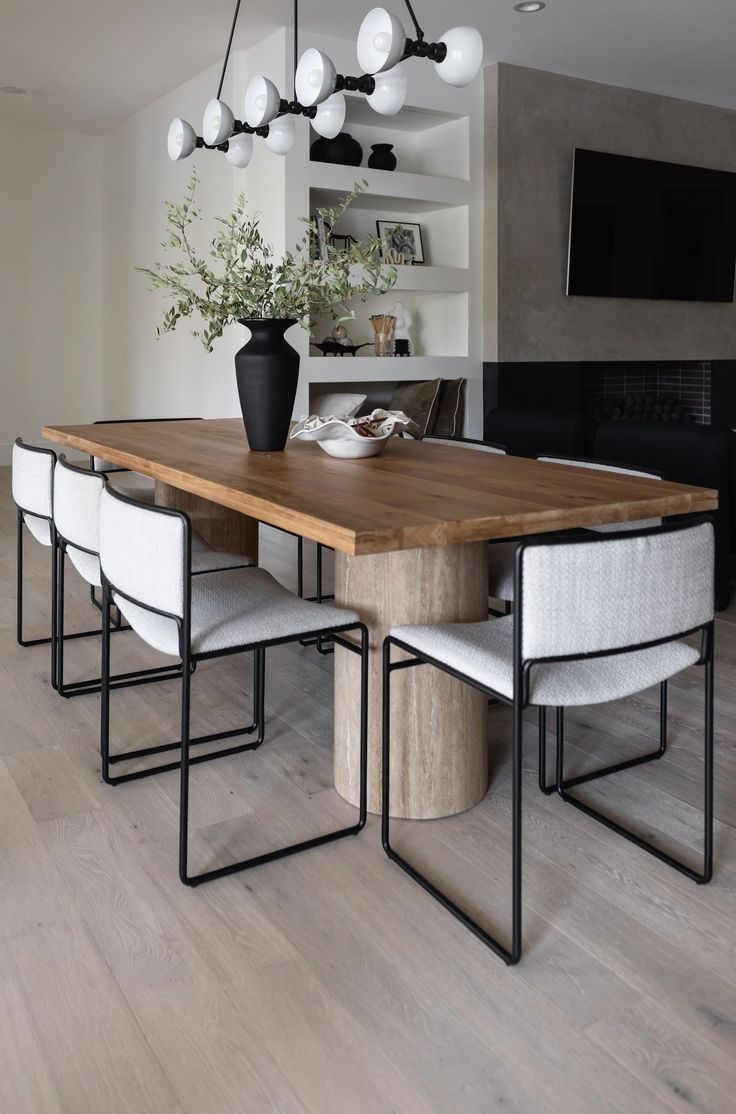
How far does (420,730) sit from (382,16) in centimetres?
187

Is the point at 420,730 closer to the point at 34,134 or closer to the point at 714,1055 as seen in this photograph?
the point at 714,1055

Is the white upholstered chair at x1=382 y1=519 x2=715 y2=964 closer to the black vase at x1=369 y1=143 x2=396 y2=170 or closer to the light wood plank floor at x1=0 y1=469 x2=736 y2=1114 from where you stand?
the light wood plank floor at x1=0 y1=469 x2=736 y2=1114

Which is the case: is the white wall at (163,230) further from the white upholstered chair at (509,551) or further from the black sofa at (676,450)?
the white upholstered chair at (509,551)

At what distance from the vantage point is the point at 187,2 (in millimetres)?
4953

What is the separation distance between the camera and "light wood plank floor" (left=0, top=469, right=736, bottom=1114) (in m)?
1.42

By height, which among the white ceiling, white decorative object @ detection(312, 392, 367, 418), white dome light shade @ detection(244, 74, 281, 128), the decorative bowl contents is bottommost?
the decorative bowl contents

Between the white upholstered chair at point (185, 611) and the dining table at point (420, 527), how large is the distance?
0.10m

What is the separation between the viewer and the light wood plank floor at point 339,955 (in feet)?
4.66

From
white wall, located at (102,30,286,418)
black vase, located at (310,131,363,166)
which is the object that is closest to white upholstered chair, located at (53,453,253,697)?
white wall, located at (102,30,286,418)

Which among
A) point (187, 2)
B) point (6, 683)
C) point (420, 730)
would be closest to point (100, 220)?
point (187, 2)

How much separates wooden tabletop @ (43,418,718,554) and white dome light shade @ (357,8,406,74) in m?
1.05

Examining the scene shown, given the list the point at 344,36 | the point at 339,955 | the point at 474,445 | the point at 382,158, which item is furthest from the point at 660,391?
the point at 339,955

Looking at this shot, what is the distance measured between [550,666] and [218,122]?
2461mm

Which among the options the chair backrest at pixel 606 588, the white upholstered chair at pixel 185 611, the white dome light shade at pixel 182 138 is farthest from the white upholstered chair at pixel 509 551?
the white dome light shade at pixel 182 138
